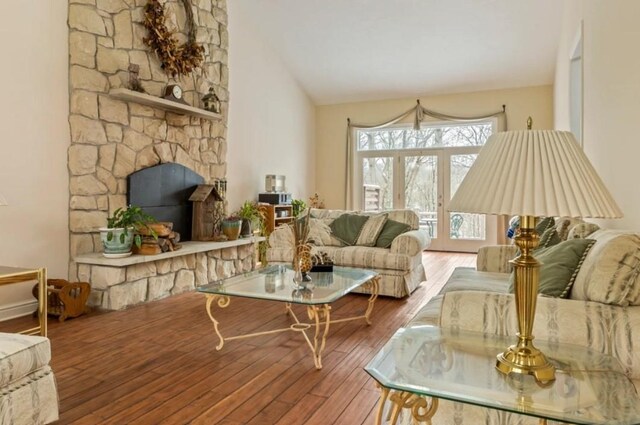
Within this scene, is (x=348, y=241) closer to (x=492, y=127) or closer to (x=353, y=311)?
(x=353, y=311)

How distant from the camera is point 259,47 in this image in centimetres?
694

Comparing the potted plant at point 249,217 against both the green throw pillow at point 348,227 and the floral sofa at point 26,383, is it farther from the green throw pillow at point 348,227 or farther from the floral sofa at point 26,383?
the floral sofa at point 26,383

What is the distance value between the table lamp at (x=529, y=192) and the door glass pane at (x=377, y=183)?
7.33m

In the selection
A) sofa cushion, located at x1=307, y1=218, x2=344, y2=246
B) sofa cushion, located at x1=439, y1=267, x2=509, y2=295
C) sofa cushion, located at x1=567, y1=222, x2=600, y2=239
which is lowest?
sofa cushion, located at x1=439, y1=267, x2=509, y2=295

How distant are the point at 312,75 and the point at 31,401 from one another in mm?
7044

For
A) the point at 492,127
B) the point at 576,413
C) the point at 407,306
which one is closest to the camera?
the point at 576,413

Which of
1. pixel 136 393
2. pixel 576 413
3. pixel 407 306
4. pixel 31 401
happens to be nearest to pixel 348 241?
pixel 407 306

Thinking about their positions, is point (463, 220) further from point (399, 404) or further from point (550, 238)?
point (399, 404)

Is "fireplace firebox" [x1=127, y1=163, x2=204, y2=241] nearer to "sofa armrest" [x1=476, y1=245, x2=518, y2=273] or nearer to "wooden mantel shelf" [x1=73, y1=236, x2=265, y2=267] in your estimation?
"wooden mantel shelf" [x1=73, y1=236, x2=265, y2=267]

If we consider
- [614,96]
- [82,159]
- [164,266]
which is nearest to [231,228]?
[164,266]

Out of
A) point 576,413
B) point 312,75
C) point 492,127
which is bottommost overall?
point 576,413

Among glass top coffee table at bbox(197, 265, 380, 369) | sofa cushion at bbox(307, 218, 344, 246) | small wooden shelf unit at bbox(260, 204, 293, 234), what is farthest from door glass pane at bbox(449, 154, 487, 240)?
glass top coffee table at bbox(197, 265, 380, 369)

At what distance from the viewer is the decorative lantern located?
5.57 meters

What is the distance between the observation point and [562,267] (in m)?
1.92
